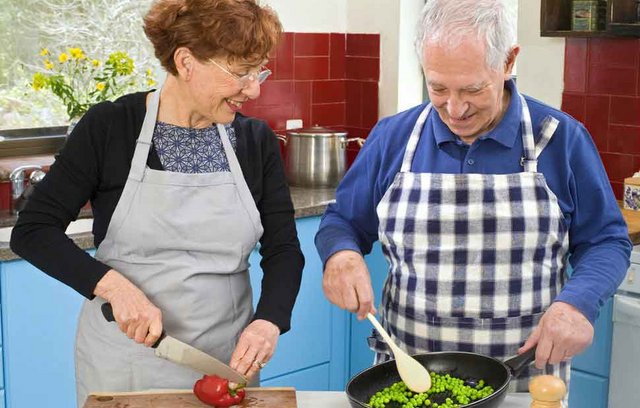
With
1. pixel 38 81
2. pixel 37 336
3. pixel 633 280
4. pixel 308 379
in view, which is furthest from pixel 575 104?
pixel 37 336

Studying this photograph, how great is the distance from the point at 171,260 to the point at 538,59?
6.93 ft

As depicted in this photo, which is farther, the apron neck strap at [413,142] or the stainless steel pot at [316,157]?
the stainless steel pot at [316,157]

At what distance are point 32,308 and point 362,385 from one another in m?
1.54

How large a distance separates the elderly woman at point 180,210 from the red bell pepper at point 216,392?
14 cm

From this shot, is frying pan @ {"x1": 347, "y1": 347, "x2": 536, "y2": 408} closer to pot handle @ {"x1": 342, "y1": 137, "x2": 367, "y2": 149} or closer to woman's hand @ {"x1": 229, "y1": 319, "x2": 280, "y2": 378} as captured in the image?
woman's hand @ {"x1": 229, "y1": 319, "x2": 280, "y2": 378}

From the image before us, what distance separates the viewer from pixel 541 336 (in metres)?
1.82

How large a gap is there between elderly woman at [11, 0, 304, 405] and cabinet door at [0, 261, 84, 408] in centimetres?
89

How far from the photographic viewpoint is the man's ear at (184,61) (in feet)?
6.56

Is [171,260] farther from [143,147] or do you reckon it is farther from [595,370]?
[595,370]

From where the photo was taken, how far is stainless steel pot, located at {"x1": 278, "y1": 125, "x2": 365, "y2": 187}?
4.00 metres

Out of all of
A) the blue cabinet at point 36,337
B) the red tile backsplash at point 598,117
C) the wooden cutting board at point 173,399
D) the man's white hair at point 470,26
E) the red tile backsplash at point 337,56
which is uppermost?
the man's white hair at point 470,26

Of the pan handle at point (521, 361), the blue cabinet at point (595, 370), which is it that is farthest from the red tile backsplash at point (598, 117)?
the pan handle at point (521, 361)

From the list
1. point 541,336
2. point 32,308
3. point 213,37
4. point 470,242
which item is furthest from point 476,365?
point 32,308

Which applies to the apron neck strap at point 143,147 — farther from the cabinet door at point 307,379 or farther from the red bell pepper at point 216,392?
the cabinet door at point 307,379
